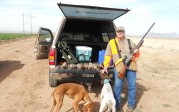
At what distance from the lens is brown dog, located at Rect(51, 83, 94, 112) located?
227 inches

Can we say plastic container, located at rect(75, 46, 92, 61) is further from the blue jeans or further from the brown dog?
the brown dog

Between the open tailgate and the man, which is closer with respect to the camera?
Answer: the man

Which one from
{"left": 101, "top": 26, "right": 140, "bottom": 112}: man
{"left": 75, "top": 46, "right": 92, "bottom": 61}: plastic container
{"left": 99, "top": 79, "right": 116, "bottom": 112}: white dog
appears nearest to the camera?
{"left": 99, "top": 79, "right": 116, "bottom": 112}: white dog

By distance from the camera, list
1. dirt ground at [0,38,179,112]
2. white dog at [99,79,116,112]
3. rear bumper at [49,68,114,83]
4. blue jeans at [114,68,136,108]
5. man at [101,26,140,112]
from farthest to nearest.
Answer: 1. rear bumper at [49,68,114,83]
2. dirt ground at [0,38,179,112]
3. blue jeans at [114,68,136,108]
4. man at [101,26,140,112]
5. white dog at [99,79,116,112]

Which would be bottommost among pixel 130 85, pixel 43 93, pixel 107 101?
pixel 43 93

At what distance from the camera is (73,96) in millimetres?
6020

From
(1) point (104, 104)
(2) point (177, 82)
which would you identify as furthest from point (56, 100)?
(2) point (177, 82)

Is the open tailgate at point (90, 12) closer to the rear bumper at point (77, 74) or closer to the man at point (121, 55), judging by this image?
the man at point (121, 55)

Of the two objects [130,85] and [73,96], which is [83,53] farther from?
[73,96]

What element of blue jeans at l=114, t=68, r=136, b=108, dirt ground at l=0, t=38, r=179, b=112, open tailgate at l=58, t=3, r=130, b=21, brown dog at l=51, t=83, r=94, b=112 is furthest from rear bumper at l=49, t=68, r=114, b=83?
open tailgate at l=58, t=3, r=130, b=21

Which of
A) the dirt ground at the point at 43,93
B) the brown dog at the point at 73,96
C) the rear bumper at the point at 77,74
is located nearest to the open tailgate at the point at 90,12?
the rear bumper at the point at 77,74

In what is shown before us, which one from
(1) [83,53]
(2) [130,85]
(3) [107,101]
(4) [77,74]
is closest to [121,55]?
(2) [130,85]

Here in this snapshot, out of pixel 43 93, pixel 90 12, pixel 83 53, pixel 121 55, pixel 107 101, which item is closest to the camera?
pixel 107 101

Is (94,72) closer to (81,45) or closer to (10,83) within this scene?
(81,45)
